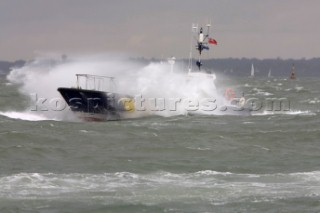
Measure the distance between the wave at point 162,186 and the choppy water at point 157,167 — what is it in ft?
0.08

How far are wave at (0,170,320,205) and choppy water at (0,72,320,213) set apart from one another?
0.03 metres

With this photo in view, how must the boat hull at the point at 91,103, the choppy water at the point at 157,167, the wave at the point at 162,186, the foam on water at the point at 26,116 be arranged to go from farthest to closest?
the foam on water at the point at 26,116, the boat hull at the point at 91,103, the wave at the point at 162,186, the choppy water at the point at 157,167

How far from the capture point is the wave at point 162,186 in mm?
18609

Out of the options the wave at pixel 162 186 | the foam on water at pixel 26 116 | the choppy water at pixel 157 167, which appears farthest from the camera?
the foam on water at pixel 26 116

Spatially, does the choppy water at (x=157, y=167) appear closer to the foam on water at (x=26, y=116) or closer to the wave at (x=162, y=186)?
the wave at (x=162, y=186)

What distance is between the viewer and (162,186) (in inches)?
799

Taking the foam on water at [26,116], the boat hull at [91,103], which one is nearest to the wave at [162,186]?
the boat hull at [91,103]

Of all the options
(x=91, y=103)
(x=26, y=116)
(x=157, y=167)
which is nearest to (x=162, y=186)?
(x=157, y=167)


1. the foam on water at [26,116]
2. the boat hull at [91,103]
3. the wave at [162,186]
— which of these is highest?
the boat hull at [91,103]

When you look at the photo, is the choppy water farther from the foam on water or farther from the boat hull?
the foam on water

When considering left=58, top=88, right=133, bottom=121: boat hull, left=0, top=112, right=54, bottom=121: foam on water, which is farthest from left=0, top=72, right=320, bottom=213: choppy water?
left=0, top=112, right=54, bottom=121: foam on water

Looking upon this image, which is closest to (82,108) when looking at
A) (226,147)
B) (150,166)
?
(226,147)

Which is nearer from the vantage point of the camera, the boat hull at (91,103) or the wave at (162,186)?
Answer: the wave at (162,186)

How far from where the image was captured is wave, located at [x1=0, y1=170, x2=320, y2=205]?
61.1ft
